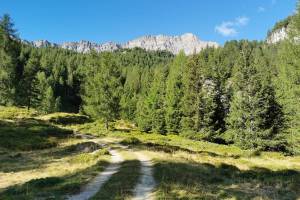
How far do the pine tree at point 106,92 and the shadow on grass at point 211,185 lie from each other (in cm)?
3374

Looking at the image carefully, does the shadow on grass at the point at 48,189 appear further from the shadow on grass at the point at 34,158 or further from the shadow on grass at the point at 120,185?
the shadow on grass at the point at 34,158

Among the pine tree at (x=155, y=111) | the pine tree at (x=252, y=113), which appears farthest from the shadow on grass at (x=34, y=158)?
the pine tree at (x=155, y=111)

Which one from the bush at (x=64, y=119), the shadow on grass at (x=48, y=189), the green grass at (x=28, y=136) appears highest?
the bush at (x=64, y=119)

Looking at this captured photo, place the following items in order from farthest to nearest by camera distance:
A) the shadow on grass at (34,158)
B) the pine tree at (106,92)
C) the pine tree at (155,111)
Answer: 1. the pine tree at (155,111)
2. the pine tree at (106,92)
3. the shadow on grass at (34,158)

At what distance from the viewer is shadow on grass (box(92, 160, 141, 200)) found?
16422 millimetres

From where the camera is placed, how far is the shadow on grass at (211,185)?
16.3 metres

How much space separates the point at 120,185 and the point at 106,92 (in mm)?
41608

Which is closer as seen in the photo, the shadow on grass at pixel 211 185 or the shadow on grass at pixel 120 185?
the shadow on grass at pixel 211 185

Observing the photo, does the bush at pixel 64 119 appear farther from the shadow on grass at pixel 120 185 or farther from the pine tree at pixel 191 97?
the shadow on grass at pixel 120 185

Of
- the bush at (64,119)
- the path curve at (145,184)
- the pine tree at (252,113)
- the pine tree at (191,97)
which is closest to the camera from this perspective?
the path curve at (145,184)

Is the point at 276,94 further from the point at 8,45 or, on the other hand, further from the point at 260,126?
the point at 8,45

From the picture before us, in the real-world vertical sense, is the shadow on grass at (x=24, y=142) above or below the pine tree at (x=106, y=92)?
below

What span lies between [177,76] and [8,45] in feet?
112

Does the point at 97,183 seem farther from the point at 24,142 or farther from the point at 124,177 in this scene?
the point at 24,142
